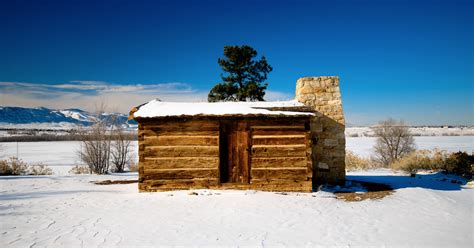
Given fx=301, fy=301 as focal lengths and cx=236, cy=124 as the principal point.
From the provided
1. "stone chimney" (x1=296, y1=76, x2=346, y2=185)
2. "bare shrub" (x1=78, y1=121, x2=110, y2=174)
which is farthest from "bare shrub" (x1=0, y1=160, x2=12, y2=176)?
"stone chimney" (x1=296, y1=76, x2=346, y2=185)

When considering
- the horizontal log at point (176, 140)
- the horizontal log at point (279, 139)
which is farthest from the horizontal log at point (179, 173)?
the horizontal log at point (279, 139)

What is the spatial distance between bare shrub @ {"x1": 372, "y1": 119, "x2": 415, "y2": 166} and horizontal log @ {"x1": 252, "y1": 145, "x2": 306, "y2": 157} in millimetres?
17108

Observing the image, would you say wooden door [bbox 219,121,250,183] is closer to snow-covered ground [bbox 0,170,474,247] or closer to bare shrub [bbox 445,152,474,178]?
snow-covered ground [bbox 0,170,474,247]

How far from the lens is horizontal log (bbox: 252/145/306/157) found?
9766 mm

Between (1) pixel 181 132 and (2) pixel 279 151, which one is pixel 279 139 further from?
(1) pixel 181 132

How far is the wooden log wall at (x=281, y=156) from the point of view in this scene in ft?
31.7

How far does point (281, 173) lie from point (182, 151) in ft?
10.7

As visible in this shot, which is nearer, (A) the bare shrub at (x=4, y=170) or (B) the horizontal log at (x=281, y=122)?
(B) the horizontal log at (x=281, y=122)

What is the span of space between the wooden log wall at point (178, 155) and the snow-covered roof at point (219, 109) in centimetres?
37

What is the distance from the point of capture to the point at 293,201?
8.45 metres

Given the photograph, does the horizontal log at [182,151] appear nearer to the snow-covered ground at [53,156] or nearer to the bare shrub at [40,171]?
the bare shrub at [40,171]

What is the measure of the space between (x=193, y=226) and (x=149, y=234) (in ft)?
3.03

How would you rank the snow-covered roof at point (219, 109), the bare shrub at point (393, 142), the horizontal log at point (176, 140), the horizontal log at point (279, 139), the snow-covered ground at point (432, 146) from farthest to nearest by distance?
the snow-covered ground at point (432, 146) → the bare shrub at point (393, 142) → the horizontal log at point (279, 139) → the horizontal log at point (176, 140) → the snow-covered roof at point (219, 109)

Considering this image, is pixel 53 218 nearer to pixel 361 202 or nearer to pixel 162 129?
pixel 162 129
